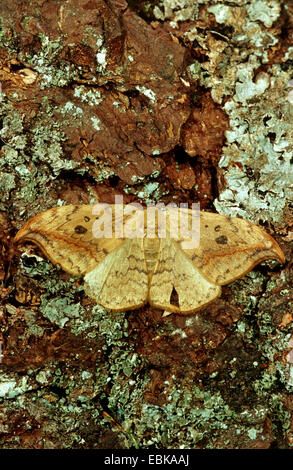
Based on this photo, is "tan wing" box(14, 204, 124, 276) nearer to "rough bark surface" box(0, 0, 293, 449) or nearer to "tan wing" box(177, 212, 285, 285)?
"rough bark surface" box(0, 0, 293, 449)

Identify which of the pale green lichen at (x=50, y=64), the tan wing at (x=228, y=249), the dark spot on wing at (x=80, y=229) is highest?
the pale green lichen at (x=50, y=64)

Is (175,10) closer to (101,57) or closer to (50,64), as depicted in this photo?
(101,57)

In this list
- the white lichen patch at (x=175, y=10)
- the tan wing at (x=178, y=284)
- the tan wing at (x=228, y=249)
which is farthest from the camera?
the tan wing at (x=178, y=284)

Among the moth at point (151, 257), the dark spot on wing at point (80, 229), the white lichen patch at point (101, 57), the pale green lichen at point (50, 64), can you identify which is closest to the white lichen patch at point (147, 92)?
the white lichen patch at point (101, 57)

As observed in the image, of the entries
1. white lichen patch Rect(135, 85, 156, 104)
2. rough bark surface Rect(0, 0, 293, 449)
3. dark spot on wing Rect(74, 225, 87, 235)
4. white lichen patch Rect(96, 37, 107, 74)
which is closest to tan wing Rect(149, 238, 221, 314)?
rough bark surface Rect(0, 0, 293, 449)

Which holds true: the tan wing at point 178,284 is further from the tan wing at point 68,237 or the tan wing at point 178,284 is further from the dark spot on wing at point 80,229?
the dark spot on wing at point 80,229

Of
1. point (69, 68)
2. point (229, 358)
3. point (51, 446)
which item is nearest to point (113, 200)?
point (69, 68)
